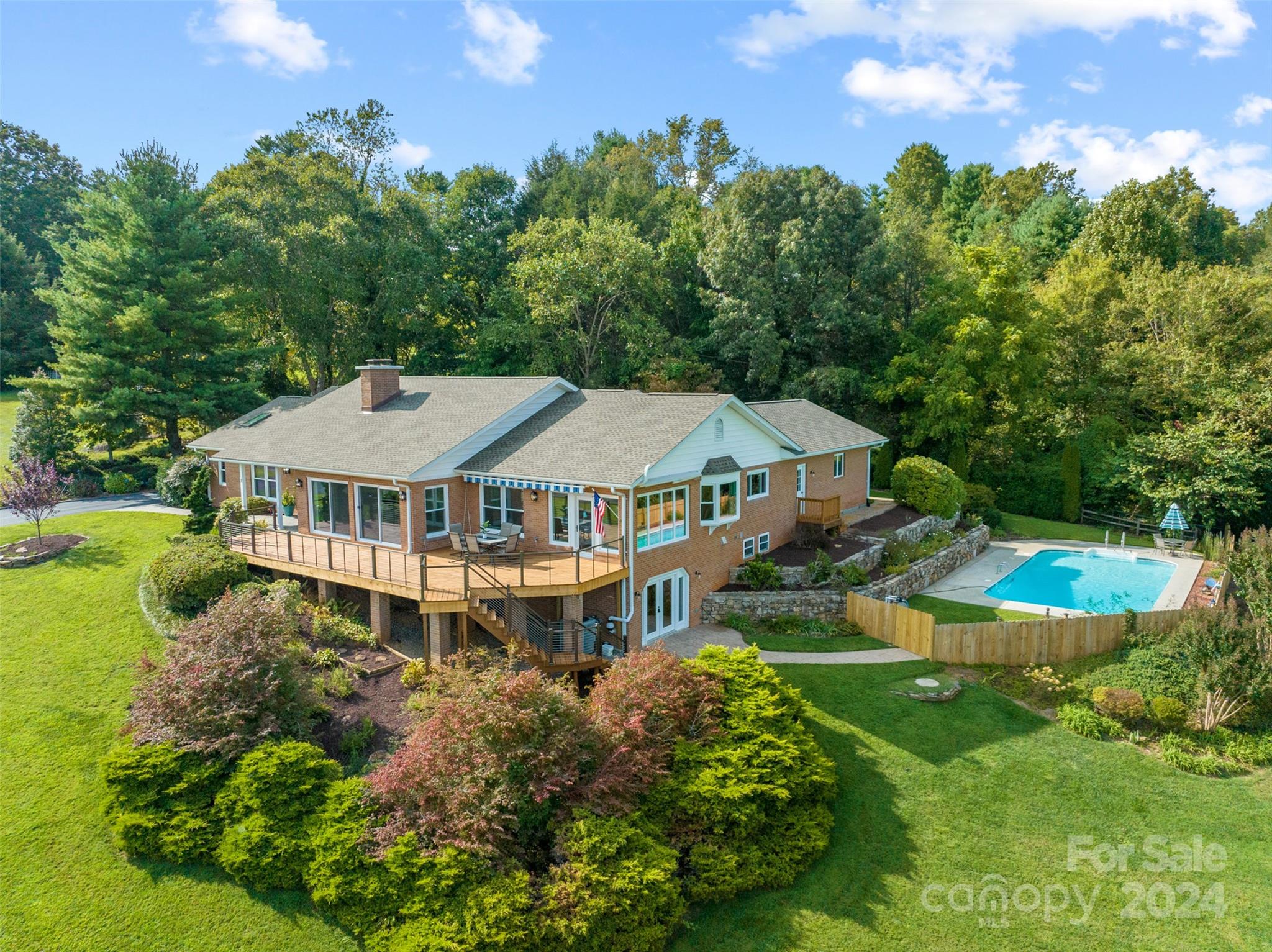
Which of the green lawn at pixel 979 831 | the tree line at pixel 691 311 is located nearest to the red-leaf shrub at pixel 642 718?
the green lawn at pixel 979 831

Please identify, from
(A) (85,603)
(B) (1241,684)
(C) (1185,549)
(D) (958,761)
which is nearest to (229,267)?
(A) (85,603)

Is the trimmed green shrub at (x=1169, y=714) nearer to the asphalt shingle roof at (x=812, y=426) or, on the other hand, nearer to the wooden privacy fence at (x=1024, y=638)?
the wooden privacy fence at (x=1024, y=638)

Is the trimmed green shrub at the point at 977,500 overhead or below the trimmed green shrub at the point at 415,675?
overhead

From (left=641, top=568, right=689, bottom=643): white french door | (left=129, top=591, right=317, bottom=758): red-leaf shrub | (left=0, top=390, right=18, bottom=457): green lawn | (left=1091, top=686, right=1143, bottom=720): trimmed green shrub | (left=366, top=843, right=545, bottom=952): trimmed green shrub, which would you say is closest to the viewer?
(left=366, top=843, right=545, bottom=952): trimmed green shrub

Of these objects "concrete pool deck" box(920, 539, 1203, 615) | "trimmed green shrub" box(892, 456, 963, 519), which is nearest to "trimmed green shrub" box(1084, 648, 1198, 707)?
"concrete pool deck" box(920, 539, 1203, 615)

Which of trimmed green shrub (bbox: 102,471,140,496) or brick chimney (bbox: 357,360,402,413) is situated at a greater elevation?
brick chimney (bbox: 357,360,402,413)

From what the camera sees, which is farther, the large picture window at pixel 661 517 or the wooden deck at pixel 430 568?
the large picture window at pixel 661 517

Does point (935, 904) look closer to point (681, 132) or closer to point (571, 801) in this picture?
point (571, 801)

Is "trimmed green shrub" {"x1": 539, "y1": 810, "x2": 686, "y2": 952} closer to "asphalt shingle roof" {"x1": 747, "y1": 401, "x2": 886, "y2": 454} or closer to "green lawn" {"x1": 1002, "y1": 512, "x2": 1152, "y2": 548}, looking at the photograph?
"asphalt shingle roof" {"x1": 747, "y1": 401, "x2": 886, "y2": 454}

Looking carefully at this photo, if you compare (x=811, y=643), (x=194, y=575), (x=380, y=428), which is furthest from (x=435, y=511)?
(x=811, y=643)
